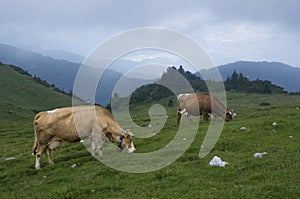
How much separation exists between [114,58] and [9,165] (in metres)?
8.38

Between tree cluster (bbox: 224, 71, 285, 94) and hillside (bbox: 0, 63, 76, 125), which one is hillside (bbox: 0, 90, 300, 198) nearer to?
hillside (bbox: 0, 63, 76, 125)

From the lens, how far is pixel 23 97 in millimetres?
126875

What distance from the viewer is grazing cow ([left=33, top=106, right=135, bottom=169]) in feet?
53.3

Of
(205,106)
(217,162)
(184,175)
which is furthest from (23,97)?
(184,175)

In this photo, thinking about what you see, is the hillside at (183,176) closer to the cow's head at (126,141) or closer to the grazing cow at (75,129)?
the grazing cow at (75,129)

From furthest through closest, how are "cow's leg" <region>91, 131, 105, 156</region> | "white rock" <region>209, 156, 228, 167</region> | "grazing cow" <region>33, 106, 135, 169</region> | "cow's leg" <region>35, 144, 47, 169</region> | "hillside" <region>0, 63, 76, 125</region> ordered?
"hillside" <region>0, 63, 76, 125</region>, "cow's leg" <region>91, 131, 105, 156</region>, "grazing cow" <region>33, 106, 135, 169</region>, "cow's leg" <region>35, 144, 47, 169</region>, "white rock" <region>209, 156, 228, 167</region>

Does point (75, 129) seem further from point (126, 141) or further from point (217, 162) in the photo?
point (217, 162)

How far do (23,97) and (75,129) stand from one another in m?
119

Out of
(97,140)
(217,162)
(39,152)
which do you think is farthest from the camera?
(97,140)

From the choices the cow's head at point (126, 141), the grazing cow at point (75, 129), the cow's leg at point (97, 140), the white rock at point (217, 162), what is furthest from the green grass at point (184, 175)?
the grazing cow at point (75, 129)

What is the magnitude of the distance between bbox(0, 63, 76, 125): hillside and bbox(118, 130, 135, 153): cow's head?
81.6 meters

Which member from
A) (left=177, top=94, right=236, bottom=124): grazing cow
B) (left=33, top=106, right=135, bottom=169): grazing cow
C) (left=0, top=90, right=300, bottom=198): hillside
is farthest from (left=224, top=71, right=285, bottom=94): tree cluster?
(left=33, top=106, right=135, bottom=169): grazing cow

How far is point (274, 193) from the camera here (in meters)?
9.62

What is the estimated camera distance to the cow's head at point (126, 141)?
16.9 metres
